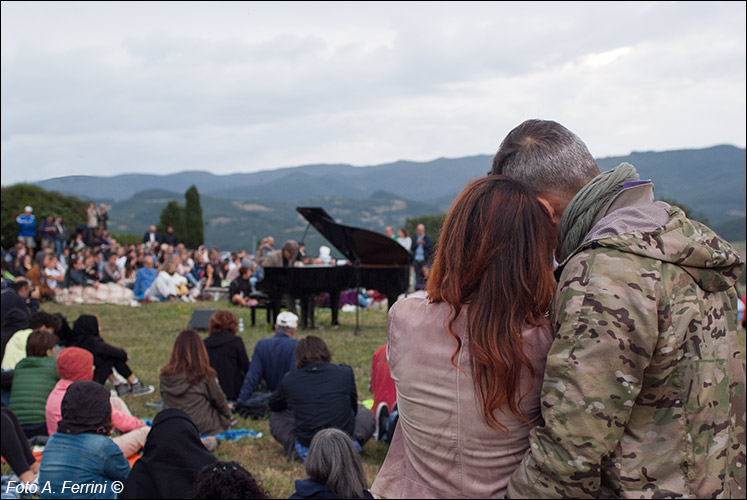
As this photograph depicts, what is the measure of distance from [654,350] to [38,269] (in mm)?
20182

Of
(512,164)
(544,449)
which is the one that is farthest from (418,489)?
(512,164)

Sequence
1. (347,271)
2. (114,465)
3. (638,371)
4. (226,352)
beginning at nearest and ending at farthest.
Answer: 1. (638,371)
2. (114,465)
3. (226,352)
4. (347,271)

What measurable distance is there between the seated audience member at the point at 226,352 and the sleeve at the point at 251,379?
374 millimetres

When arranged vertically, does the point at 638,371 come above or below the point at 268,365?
above

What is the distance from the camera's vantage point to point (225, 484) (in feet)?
10.0

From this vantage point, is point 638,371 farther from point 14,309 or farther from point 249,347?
point 249,347

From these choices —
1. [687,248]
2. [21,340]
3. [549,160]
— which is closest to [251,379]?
[21,340]

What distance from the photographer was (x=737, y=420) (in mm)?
1780

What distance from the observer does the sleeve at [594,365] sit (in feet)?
4.87

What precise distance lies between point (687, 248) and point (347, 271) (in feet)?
42.9

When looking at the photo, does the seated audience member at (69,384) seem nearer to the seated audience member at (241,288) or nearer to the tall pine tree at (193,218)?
the seated audience member at (241,288)

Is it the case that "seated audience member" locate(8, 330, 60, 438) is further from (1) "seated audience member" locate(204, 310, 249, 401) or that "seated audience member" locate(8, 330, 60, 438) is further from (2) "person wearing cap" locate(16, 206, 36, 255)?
(2) "person wearing cap" locate(16, 206, 36, 255)

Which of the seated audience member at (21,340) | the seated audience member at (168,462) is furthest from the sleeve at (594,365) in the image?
the seated audience member at (21,340)

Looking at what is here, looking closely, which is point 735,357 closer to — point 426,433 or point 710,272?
point 710,272
